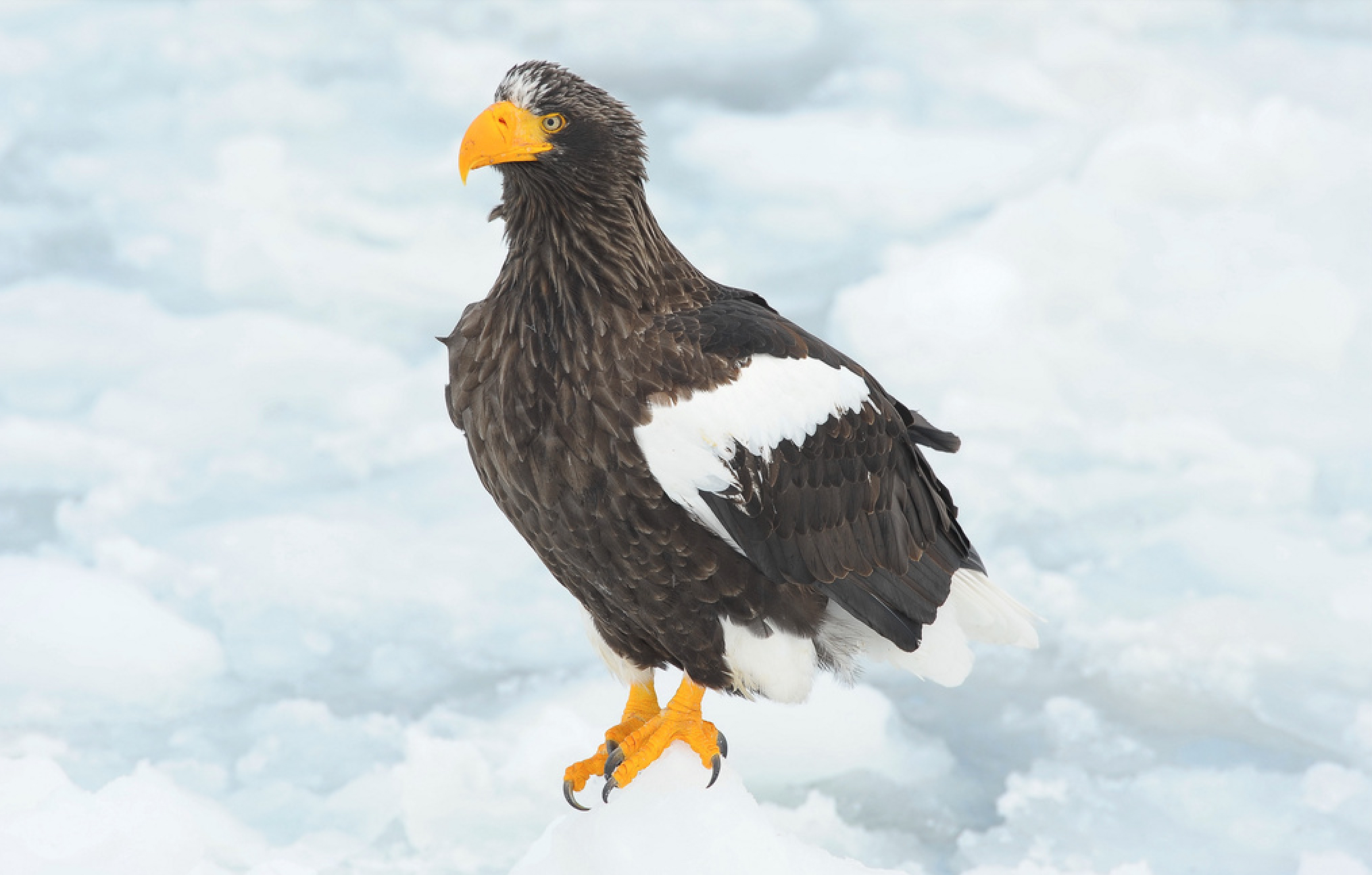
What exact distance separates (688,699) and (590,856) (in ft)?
2.50

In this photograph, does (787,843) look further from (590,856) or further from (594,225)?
(594,225)

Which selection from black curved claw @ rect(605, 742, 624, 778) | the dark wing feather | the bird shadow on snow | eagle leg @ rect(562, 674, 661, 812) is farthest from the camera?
eagle leg @ rect(562, 674, 661, 812)

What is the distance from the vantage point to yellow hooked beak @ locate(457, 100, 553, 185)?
4098mm

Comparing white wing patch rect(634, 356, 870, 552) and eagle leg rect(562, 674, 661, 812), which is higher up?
white wing patch rect(634, 356, 870, 552)

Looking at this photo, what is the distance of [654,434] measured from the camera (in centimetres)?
416

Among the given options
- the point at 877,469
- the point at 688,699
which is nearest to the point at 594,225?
the point at 877,469

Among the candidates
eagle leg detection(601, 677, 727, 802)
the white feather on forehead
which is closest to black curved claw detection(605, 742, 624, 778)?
eagle leg detection(601, 677, 727, 802)

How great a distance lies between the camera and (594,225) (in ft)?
14.1

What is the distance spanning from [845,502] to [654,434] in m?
0.95

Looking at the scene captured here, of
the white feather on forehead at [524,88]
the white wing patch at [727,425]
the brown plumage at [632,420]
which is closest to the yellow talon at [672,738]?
the brown plumage at [632,420]

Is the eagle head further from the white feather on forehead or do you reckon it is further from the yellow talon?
the yellow talon

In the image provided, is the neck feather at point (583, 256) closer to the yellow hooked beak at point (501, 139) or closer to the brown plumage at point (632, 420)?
the brown plumage at point (632, 420)

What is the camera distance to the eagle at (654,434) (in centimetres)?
420

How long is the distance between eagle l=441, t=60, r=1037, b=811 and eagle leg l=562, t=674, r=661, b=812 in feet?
0.51
